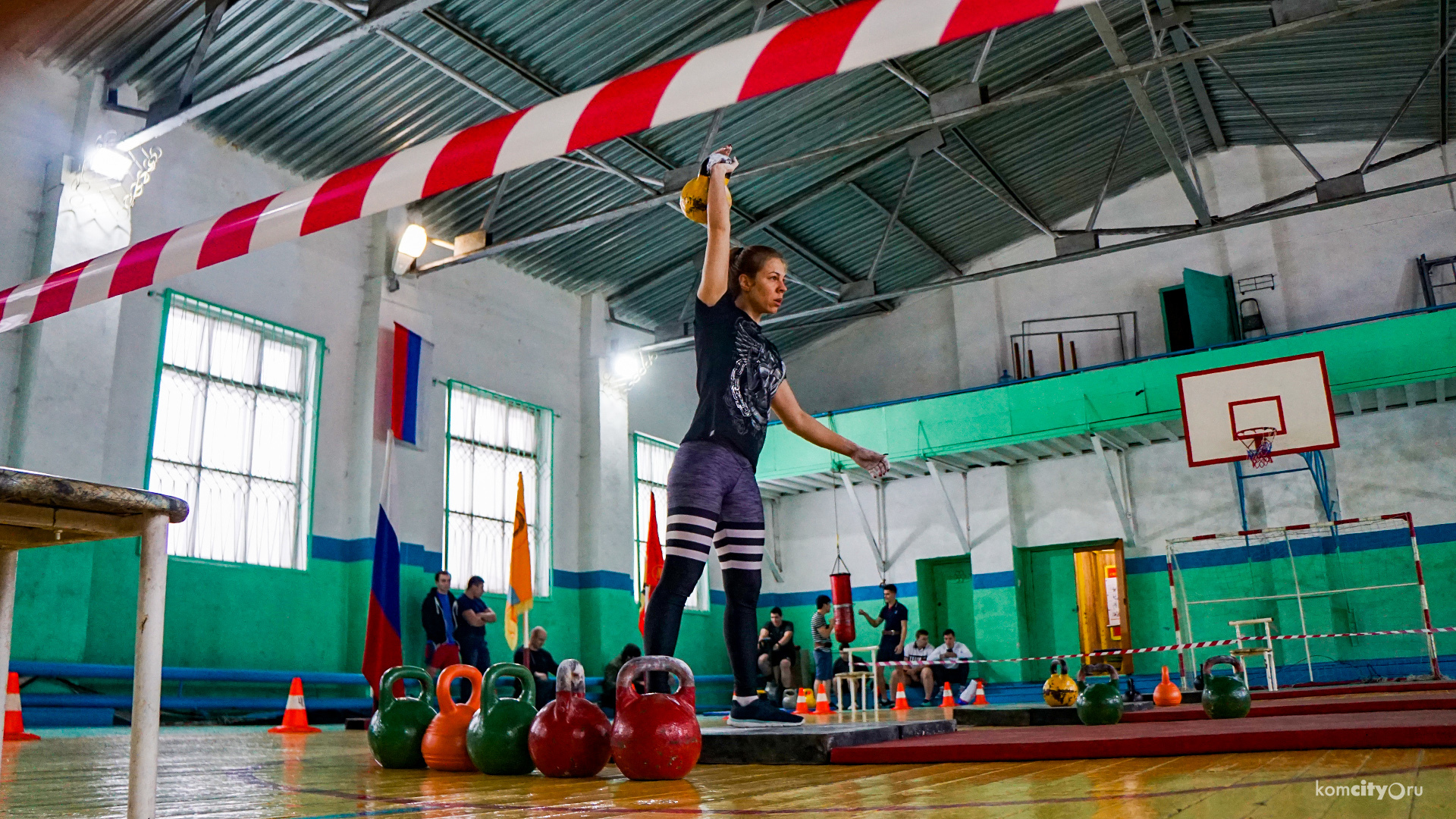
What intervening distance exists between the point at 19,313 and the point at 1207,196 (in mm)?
15843

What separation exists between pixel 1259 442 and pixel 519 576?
326 inches

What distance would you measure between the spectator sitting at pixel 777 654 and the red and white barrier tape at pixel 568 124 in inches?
463

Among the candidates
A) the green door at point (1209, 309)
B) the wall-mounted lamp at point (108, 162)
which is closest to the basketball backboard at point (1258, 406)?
the green door at point (1209, 309)

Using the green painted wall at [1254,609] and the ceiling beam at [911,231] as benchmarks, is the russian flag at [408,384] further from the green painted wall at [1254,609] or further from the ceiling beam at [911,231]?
the green painted wall at [1254,609]

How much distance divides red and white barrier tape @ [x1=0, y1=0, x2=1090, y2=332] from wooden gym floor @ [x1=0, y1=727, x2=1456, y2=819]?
1176 millimetres

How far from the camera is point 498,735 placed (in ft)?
8.52

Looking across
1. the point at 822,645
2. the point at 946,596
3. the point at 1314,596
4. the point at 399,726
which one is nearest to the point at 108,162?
the point at 399,726

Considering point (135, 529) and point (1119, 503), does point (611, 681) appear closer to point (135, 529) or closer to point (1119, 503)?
point (1119, 503)

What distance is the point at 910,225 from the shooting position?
609 inches

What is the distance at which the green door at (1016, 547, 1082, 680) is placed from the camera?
14945 mm

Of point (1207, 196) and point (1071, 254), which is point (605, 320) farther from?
point (1207, 196)

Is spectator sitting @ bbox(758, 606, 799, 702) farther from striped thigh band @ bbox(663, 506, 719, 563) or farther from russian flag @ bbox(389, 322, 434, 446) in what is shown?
striped thigh band @ bbox(663, 506, 719, 563)

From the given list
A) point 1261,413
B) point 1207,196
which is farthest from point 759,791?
point 1207,196

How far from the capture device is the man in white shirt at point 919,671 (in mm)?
13703
